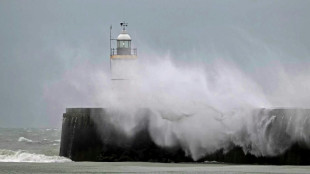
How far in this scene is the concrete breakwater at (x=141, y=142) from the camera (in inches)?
1003

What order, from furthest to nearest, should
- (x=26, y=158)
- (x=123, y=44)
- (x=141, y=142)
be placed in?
(x=123, y=44)
(x=26, y=158)
(x=141, y=142)

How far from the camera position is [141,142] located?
2831 centimetres

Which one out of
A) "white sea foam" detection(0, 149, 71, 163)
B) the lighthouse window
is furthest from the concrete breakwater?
the lighthouse window

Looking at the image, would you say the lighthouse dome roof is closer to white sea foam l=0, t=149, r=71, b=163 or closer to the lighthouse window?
the lighthouse window

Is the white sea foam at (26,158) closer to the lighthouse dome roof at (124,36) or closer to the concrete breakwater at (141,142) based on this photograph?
Result: the concrete breakwater at (141,142)

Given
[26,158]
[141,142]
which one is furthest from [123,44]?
[141,142]

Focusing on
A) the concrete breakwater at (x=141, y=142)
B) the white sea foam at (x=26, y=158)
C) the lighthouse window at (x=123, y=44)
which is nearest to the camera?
the concrete breakwater at (x=141, y=142)

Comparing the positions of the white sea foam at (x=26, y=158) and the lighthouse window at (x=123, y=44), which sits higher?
the lighthouse window at (x=123, y=44)

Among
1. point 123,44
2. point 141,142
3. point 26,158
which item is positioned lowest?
point 26,158

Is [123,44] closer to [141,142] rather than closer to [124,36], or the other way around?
A: [124,36]

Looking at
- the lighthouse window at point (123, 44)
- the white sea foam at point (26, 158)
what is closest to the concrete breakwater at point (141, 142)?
the white sea foam at point (26, 158)

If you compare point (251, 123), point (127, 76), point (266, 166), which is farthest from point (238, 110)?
point (127, 76)

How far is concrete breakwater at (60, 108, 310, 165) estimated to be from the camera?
83.6 feet

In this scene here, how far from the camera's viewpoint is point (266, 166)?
998 inches
